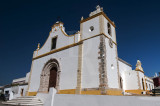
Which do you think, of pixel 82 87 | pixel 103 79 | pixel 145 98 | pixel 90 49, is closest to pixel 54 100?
pixel 82 87

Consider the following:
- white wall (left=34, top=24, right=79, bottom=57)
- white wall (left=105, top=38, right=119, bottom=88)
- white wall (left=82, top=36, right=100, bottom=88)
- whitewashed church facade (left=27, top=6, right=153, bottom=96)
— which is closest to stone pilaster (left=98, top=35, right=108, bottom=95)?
whitewashed church facade (left=27, top=6, right=153, bottom=96)

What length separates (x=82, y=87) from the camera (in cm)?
1044

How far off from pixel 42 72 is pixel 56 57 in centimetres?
275

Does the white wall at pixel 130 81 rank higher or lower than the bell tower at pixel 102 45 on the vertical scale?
lower

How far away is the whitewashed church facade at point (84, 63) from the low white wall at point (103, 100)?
2128 millimetres

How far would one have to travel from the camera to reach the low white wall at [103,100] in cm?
546

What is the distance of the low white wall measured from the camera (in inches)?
215

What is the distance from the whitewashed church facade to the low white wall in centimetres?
213

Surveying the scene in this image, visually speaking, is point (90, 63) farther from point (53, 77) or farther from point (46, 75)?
point (46, 75)

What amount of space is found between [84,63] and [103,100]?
16.1 ft

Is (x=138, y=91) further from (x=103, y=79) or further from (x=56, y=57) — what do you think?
(x=56, y=57)

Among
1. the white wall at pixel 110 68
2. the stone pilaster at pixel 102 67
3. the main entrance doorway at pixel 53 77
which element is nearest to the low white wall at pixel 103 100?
the stone pilaster at pixel 102 67

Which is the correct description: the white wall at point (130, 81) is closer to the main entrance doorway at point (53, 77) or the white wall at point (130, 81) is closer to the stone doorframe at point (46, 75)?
the main entrance doorway at point (53, 77)

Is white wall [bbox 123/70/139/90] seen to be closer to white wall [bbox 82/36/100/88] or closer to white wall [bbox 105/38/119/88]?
white wall [bbox 105/38/119/88]
